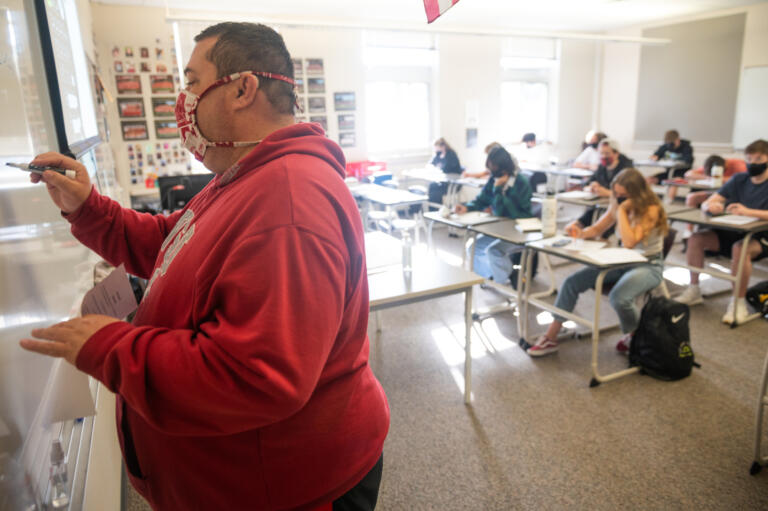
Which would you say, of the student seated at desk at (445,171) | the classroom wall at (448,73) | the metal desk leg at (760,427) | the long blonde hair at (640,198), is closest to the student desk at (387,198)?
the student seated at desk at (445,171)

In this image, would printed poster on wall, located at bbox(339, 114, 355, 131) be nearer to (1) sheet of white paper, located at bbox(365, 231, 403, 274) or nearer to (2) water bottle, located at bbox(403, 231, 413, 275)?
(1) sheet of white paper, located at bbox(365, 231, 403, 274)

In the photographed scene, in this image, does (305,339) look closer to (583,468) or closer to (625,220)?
(583,468)

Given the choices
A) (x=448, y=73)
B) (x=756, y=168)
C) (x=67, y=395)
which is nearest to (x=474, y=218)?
(x=756, y=168)

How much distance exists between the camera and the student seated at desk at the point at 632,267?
2826 mm

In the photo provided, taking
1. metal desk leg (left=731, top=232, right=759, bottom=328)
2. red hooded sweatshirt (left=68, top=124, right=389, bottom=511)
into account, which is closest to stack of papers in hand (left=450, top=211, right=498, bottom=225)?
metal desk leg (left=731, top=232, right=759, bottom=328)

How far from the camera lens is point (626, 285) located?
282 cm

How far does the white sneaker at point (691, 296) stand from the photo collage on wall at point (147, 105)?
5577 millimetres

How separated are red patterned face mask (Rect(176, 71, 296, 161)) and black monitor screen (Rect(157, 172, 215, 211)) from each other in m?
2.84

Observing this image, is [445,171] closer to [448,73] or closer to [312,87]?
[448,73]

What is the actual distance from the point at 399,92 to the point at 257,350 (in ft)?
25.1

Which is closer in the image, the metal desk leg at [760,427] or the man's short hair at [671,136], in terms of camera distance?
the metal desk leg at [760,427]

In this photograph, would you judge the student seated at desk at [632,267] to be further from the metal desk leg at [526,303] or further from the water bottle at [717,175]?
the water bottle at [717,175]

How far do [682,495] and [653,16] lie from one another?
8333mm

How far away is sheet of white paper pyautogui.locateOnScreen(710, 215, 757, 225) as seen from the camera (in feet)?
11.0
